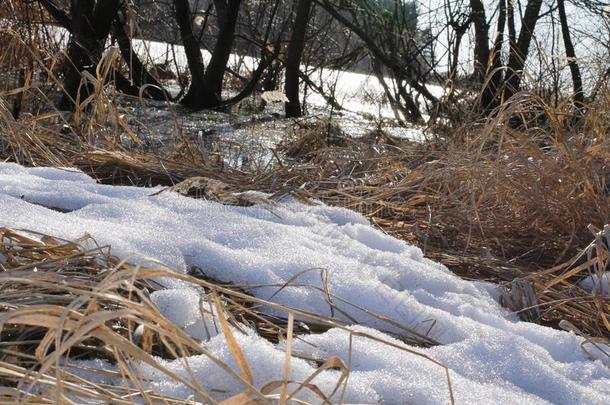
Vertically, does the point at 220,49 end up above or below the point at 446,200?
above

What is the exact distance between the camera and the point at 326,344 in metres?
1.19

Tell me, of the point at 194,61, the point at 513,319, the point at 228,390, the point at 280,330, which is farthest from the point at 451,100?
the point at 228,390

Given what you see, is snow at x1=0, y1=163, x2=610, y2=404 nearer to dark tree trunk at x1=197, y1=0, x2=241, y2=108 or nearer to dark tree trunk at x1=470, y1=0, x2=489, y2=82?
dark tree trunk at x1=197, y1=0, x2=241, y2=108

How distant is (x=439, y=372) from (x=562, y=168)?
1190mm

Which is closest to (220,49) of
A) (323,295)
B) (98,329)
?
(323,295)

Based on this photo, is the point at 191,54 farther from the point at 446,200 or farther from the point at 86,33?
the point at 446,200

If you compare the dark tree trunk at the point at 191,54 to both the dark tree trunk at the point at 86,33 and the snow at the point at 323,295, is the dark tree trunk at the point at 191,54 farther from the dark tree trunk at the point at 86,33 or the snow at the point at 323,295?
the snow at the point at 323,295

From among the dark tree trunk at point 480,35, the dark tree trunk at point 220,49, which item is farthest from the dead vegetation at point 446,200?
the dark tree trunk at point 480,35

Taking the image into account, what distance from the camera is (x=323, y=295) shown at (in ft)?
4.64

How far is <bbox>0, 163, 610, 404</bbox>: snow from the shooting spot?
1.07 meters

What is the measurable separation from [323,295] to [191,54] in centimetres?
535

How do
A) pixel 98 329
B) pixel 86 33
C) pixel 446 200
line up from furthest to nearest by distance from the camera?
pixel 86 33 → pixel 446 200 → pixel 98 329

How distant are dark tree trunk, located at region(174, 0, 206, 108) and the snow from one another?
178 inches

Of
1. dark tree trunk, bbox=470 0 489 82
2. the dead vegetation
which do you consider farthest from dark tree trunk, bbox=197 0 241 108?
the dead vegetation
